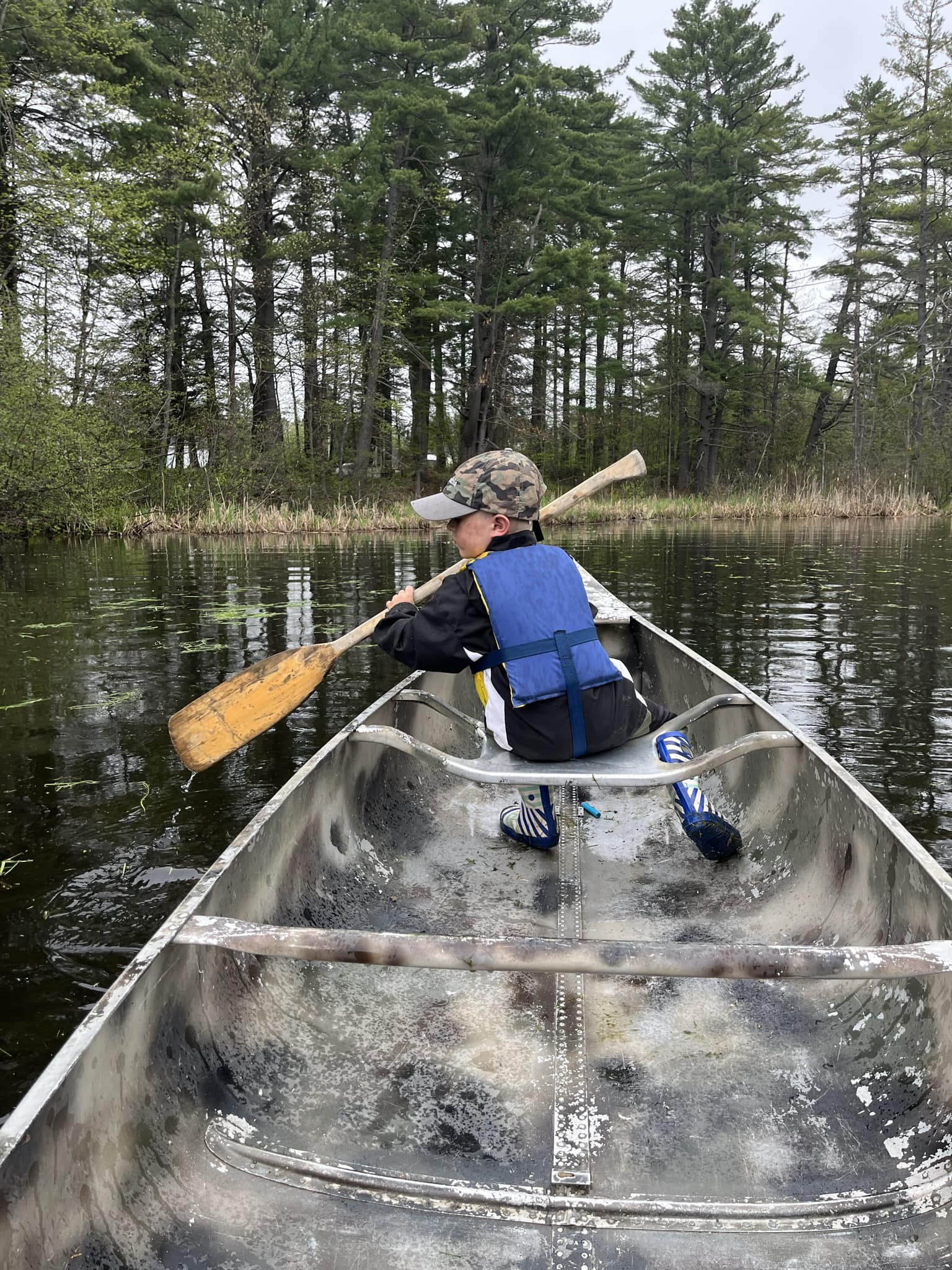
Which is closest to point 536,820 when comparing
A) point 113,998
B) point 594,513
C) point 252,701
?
point 252,701

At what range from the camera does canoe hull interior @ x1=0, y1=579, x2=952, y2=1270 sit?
1337 mm

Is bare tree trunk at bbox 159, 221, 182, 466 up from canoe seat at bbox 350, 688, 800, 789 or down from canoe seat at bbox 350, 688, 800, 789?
up

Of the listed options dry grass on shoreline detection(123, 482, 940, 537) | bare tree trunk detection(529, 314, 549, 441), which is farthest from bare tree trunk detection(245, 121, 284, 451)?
bare tree trunk detection(529, 314, 549, 441)

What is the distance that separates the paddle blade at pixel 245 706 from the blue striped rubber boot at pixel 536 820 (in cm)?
99

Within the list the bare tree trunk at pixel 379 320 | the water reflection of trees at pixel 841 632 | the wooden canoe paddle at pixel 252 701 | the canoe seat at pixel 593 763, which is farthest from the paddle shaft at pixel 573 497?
the bare tree trunk at pixel 379 320

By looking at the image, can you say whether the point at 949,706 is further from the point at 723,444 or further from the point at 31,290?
the point at 723,444

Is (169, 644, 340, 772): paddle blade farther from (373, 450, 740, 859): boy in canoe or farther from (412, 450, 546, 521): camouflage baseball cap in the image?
(412, 450, 546, 521): camouflage baseball cap

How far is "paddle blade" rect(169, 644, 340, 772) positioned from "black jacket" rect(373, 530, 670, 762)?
3.00ft

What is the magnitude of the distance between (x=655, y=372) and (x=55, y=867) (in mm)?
32122

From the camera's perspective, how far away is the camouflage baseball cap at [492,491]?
8.82 ft

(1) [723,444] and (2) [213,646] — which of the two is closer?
(2) [213,646]

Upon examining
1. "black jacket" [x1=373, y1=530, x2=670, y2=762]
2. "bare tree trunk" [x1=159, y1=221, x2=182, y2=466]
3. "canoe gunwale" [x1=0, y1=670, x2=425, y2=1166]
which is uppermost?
"bare tree trunk" [x1=159, y1=221, x2=182, y2=466]

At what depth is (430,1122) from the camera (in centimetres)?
168

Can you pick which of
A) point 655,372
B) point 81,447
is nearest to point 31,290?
point 81,447
